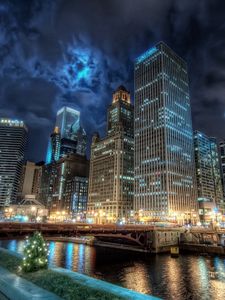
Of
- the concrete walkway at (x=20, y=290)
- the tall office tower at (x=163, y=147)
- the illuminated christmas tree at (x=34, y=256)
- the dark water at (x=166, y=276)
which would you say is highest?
the tall office tower at (x=163, y=147)

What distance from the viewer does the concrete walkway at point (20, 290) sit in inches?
697

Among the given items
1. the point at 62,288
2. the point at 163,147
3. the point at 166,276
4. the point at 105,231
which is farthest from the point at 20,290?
A: the point at 163,147

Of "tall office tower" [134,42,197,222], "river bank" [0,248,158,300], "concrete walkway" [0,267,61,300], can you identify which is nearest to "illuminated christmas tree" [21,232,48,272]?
"river bank" [0,248,158,300]

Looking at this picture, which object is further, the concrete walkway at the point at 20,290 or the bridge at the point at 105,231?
the bridge at the point at 105,231

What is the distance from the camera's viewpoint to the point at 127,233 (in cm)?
7225

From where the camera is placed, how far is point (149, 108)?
7480 inches

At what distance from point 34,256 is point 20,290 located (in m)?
7.74

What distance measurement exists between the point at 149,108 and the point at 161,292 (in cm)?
16699

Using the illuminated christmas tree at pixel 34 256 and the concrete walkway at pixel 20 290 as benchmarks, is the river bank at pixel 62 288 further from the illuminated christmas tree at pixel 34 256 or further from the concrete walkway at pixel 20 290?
the illuminated christmas tree at pixel 34 256

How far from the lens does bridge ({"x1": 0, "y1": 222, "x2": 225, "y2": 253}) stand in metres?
44.3

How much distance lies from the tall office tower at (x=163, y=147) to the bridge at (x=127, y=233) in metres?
66.7

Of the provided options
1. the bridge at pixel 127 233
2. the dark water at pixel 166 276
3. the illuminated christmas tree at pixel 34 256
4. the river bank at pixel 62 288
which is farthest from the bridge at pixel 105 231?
the river bank at pixel 62 288

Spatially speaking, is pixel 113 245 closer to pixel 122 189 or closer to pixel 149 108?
pixel 122 189

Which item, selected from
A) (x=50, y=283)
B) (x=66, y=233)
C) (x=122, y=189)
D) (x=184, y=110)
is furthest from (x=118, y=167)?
(x=50, y=283)
